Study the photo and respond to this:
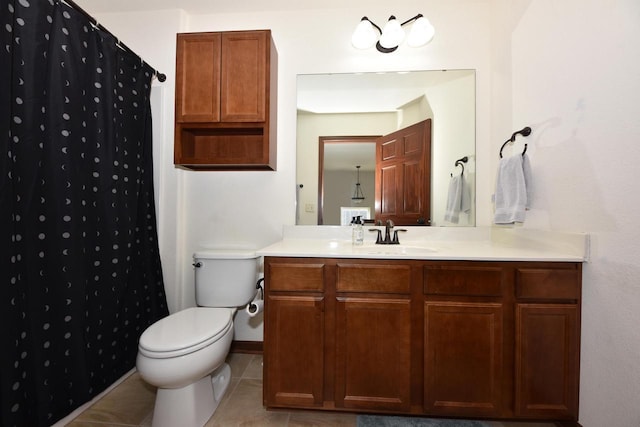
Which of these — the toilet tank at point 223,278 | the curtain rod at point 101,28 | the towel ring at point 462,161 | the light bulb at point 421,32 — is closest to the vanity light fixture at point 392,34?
the light bulb at point 421,32

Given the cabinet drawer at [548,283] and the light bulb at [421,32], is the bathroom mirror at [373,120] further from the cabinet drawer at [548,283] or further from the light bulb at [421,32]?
the cabinet drawer at [548,283]

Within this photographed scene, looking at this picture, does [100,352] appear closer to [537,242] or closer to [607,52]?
[537,242]

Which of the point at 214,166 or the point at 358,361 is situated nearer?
the point at 358,361

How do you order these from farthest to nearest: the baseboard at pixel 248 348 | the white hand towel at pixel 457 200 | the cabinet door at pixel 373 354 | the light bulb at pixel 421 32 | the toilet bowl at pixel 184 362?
the baseboard at pixel 248 348, the white hand towel at pixel 457 200, the light bulb at pixel 421 32, the cabinet door at pixel 373 354, the toilet bowl at pixel 184 362

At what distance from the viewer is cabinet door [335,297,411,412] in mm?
1255

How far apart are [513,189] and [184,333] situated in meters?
1.85

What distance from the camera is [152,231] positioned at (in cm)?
178

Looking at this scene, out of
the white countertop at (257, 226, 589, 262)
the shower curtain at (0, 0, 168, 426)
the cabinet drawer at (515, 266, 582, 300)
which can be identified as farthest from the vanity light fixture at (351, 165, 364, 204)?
the shower curtain at (0, 0, 168, 426)

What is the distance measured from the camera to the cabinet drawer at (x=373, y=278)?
1.26m

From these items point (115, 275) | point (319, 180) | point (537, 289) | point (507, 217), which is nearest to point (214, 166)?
point (319, 180)

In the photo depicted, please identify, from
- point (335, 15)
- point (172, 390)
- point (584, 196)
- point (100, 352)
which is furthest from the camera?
point (335, 15)

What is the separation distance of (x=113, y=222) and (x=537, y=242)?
2.29 metres

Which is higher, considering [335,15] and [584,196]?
[335,15]

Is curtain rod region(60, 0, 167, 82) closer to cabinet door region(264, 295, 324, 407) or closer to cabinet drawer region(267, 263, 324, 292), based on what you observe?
cabinet drawer region(267, 263, 324, 292)
